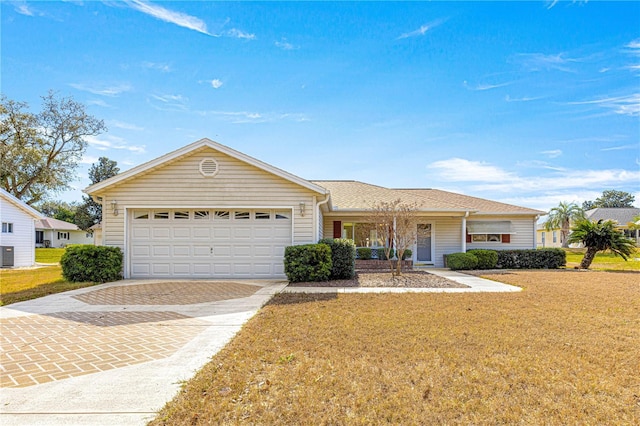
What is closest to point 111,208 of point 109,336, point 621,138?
point 109,336

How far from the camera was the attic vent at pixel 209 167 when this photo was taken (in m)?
12.1

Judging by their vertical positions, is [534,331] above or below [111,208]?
below

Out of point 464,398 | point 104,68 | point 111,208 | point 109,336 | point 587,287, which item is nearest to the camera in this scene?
point 464,398

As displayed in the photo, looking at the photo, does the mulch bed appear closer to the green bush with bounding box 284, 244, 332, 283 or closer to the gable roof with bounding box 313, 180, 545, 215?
the green bush with bounding box 284, 244, 332, 283

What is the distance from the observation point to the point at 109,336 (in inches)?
209

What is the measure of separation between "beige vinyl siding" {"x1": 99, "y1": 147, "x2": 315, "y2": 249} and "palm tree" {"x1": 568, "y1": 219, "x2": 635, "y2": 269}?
1348cm

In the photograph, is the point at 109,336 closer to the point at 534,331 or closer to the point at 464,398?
A: the point at 464,398

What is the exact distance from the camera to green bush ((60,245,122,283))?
36.4ft

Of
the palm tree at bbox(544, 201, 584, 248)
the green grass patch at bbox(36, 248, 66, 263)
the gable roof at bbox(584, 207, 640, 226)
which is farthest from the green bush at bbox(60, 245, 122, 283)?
the gable roof at bbox(584, 207, 640, 226)

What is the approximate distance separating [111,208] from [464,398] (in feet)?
40.3

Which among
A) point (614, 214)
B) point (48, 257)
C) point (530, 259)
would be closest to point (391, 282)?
point (530, 259)

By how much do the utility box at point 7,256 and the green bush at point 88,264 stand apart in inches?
440

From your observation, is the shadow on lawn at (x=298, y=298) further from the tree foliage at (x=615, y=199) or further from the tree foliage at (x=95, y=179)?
the tree foliage at (x=615, y=199)

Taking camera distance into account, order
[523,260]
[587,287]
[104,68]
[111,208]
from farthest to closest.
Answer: [523,260] → [104,68] → [111,208] → [587,287]
